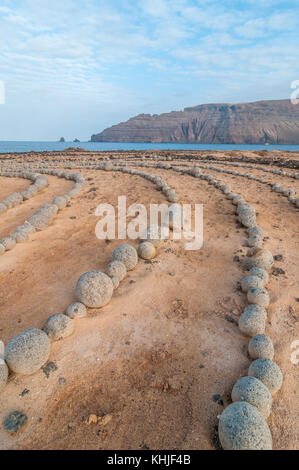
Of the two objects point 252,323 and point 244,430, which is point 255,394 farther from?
point 252,323

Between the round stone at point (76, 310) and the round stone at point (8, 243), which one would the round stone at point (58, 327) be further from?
the round stone at point (8, 243)

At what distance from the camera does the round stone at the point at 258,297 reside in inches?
179

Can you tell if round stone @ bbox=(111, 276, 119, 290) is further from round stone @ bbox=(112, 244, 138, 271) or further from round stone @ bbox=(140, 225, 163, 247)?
round stone @ bbox=(140, 225, 163, 247)

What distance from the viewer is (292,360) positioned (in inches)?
147

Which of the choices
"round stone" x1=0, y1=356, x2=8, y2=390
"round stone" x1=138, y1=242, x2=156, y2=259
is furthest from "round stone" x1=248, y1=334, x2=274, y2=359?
"round stone" x1=0, y1=356, x2=8, y2=390

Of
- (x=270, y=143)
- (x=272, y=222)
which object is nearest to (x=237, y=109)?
(x=270, y=143)

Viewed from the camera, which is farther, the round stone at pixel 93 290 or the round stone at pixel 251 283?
the round stone at pixel 251 283

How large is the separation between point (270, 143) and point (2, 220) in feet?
453

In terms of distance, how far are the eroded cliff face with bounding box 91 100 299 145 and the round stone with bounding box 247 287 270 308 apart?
139 metres

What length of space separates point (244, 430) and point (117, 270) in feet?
10.9

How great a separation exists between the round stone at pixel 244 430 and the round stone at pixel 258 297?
6.71ft

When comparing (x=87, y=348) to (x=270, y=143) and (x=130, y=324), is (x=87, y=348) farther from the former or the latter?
(x=270, y=143)

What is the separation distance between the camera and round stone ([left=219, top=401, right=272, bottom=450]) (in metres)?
2.54

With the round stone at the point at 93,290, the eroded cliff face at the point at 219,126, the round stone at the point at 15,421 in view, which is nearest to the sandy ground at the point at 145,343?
the round stone at the point at 15,421
